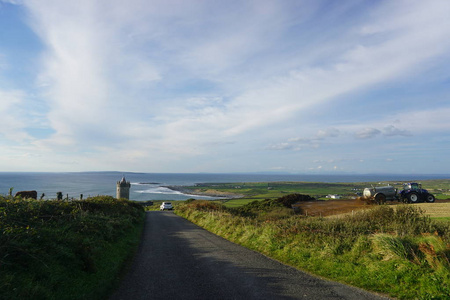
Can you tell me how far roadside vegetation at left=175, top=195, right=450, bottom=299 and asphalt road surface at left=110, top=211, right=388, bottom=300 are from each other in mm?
843

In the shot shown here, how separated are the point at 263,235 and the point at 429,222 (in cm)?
794

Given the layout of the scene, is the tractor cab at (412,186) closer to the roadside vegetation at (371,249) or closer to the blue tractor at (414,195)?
the blue tractor at (414,195)

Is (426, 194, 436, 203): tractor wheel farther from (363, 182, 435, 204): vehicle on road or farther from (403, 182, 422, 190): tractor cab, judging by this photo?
(403, 182, 422, 190): tractor cab

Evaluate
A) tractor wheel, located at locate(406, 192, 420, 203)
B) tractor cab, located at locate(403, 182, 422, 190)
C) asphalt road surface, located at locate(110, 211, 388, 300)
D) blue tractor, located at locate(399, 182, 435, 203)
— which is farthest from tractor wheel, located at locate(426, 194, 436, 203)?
asphalt road surface, located at locate(110, 211, 388, 300)

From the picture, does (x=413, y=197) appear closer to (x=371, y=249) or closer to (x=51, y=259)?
(x=371, y=249)

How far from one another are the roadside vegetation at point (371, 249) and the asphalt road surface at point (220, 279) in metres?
0.84

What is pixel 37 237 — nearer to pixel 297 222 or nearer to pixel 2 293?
pixel 2 293

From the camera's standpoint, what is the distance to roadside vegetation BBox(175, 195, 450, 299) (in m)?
7.20

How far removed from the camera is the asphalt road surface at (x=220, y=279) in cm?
686

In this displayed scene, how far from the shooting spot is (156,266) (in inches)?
381

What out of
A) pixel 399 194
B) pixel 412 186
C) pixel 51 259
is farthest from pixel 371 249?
pixel 412 186

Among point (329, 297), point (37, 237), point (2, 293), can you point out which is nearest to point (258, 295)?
point (329, 297)

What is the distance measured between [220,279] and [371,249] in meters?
5.98

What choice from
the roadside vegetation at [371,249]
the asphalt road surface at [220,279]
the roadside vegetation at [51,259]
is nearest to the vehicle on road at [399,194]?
the roadside vegetation at [371,249]
